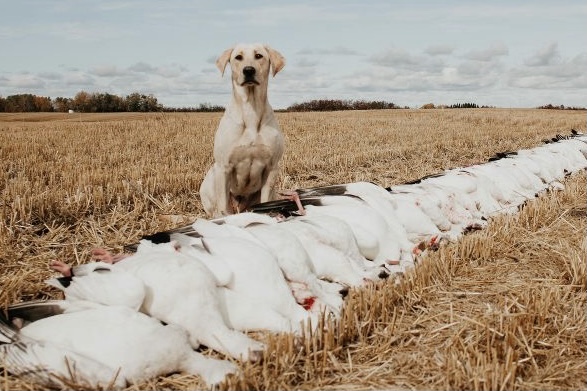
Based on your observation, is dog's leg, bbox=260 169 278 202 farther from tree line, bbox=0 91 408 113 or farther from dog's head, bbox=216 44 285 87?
tree line, bbox=0 91 408 113

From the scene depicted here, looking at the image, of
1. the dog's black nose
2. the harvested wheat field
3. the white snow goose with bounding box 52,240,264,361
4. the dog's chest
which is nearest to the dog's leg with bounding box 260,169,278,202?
the dog's chest

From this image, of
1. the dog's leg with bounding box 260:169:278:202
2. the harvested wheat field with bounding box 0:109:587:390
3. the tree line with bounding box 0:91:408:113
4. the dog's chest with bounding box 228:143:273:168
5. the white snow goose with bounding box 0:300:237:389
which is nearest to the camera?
the white snow goose with bounding box 0:300:237:389

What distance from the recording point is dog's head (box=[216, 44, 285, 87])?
5077mm

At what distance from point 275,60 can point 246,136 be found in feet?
3.05

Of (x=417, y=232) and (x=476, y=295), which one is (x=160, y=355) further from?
(x=417, y=232)

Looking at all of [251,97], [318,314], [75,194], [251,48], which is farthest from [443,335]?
[75,194]

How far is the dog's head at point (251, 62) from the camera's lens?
16.7ft

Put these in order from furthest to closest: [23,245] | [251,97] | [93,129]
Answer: [93,129] → [251,97] → [23,245]

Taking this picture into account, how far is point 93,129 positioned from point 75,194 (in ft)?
34.0

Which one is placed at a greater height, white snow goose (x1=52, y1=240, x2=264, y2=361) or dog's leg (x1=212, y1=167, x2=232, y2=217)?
dog's leg (x1=212, y1=167, x2=232, y2=217)

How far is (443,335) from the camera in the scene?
2748 millimetres

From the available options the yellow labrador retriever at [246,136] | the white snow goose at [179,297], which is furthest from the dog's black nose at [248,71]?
the white snow goose at [179,297]

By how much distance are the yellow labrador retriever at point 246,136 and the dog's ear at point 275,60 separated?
99mm

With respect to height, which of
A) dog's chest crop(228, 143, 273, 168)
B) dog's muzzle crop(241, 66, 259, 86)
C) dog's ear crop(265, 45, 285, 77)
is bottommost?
dog's chest crop(228, 143, 273, 168)
